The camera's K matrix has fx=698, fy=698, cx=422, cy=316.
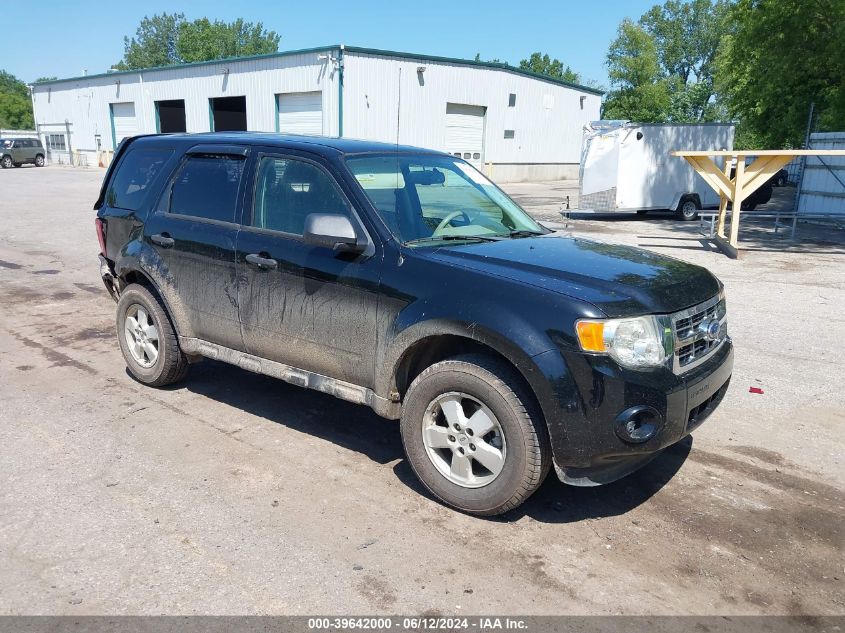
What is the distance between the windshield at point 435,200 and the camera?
4.33 meters

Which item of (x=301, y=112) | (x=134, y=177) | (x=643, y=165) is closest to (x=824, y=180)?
(x=643, y=165)

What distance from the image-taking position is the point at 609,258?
4.18m

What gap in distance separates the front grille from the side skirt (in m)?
1.61

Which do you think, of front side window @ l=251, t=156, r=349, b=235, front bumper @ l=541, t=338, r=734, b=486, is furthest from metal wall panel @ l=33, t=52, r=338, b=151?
front bumper @ l=541, t=338, r=734, b=486

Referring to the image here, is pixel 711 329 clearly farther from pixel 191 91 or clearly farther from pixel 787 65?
pixel 191 91

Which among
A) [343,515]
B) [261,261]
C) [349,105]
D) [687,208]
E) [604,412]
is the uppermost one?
[349,105]

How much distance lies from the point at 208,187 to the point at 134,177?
1.12 metres

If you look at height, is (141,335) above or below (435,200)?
below

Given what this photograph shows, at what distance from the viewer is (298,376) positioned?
4547 millimetres

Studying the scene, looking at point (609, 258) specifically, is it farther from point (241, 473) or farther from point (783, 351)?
point (783, 351)

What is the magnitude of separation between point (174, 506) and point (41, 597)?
2.83ft

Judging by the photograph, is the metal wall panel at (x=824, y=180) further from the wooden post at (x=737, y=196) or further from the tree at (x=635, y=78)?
the tree at (x=635, y=78)

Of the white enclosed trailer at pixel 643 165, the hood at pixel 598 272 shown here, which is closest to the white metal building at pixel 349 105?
the white enclosed trailer at pixel 643 165

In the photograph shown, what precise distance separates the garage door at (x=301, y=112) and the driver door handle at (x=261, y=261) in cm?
2931
